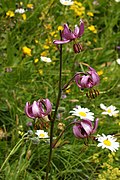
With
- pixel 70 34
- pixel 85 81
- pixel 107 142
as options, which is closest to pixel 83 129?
pixel 85 81

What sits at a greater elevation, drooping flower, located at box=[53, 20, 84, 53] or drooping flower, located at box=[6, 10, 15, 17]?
drooping flower, located at box=[6, 10, 15, 17]

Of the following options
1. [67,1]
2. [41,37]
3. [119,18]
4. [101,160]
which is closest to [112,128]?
[101,160]

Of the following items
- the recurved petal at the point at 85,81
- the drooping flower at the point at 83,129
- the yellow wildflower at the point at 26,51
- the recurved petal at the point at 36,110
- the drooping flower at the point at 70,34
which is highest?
the yellow wildflower at the point at 26,51

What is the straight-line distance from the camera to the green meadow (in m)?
2.17

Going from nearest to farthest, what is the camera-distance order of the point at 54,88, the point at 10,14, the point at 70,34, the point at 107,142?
the point at 70,34 < the point at 107,142 < the point at 54,88 < the point at 10,14

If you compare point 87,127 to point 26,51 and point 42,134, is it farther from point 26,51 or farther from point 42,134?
point 26,51

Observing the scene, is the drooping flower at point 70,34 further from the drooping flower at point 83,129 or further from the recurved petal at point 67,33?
the drooping flower at point 83,129

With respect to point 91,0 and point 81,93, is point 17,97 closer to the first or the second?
point 81,93

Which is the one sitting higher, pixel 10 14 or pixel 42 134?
pixel 10 14

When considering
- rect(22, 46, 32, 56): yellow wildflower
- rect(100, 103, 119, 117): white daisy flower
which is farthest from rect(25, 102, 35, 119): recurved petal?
rect(22, 46, 32, 56): yellow wildflower

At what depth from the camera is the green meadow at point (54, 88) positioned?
2.17 meters

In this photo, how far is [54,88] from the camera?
2.45 m

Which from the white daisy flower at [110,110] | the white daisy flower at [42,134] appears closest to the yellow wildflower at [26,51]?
the white daisy flower at [110,110]

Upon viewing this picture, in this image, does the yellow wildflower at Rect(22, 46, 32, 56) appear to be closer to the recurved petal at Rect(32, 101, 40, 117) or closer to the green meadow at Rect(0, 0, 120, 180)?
the green meadow at Rect(0, 0, 120, 180)
